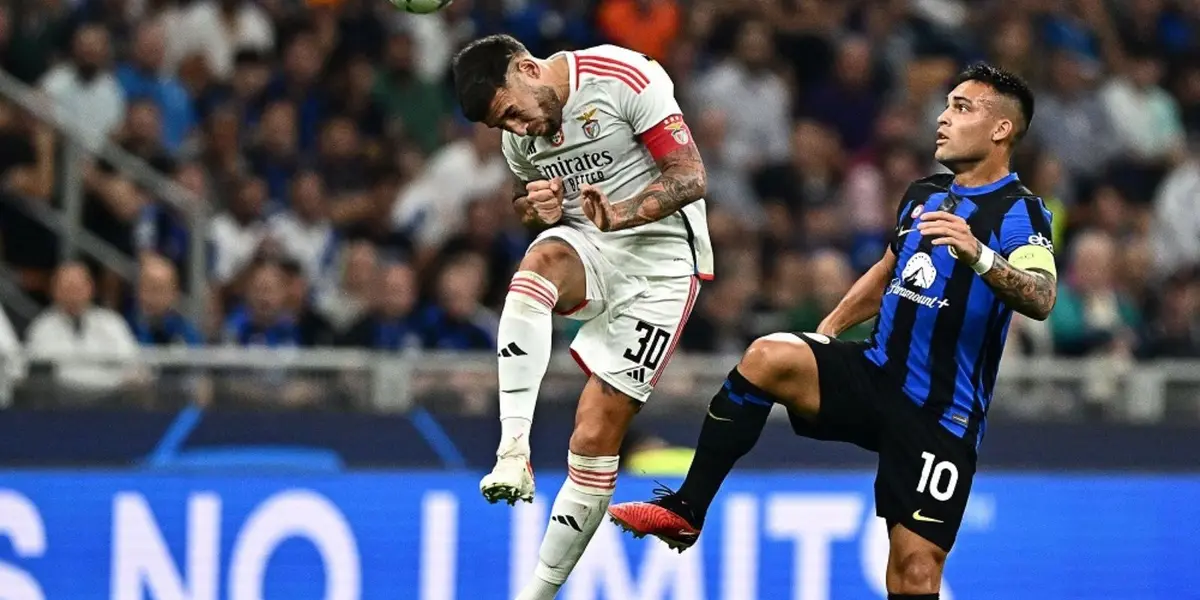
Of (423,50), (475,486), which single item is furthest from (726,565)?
(423,50)

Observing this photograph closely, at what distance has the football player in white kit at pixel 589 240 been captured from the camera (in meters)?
7.05

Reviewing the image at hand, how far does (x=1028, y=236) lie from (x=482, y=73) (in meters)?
1.96

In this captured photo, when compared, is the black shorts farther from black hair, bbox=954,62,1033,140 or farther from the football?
the football

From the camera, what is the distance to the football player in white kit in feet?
23.1

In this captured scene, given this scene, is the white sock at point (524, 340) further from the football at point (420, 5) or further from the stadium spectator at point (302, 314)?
the stadium spectator at point (302, 314)

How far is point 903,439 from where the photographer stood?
730 centimetres

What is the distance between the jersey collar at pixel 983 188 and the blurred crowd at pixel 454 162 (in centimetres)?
456

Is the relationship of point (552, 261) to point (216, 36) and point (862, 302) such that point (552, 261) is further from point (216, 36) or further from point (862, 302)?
point (216, 36)

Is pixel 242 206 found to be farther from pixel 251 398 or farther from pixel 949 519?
pixel 949 519

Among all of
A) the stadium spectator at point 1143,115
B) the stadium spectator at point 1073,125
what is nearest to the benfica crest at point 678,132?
the stadium spectator at point 1073,125

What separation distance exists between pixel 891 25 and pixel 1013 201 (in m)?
8.92

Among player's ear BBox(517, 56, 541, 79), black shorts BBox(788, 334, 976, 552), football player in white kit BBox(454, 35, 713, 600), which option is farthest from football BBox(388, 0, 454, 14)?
black shorts BBox(788, 334, 976, 552)

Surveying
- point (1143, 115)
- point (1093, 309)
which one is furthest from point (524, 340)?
point (1143, 115)

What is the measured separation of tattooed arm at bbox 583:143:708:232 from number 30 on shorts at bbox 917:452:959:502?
127 centimetres
